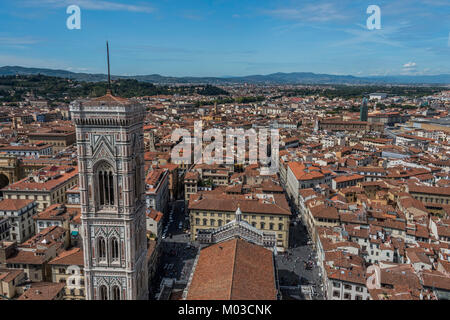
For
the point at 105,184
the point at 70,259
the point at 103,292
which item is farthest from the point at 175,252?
the point at 105,184

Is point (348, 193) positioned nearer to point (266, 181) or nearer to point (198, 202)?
point (266, 181)

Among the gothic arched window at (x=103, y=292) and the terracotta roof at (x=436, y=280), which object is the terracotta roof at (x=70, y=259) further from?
the terracotta roof at (x=436, y=280)

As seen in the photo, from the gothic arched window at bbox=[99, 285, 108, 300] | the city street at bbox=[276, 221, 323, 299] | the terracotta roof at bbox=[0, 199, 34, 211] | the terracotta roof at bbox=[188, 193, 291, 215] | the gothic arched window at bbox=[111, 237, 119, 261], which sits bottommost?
the city street at bbox=[276, 221, 323, 299]

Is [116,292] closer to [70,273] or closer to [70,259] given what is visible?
[70,273]

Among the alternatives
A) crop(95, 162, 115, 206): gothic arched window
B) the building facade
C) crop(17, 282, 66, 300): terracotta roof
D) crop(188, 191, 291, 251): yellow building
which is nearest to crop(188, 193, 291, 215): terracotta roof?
crop(188, 191, 291, 251): yellow building

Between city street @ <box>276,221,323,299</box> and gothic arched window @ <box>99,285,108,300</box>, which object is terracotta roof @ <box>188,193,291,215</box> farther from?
gothic arched window @ <box>99,285,108,300</box>
